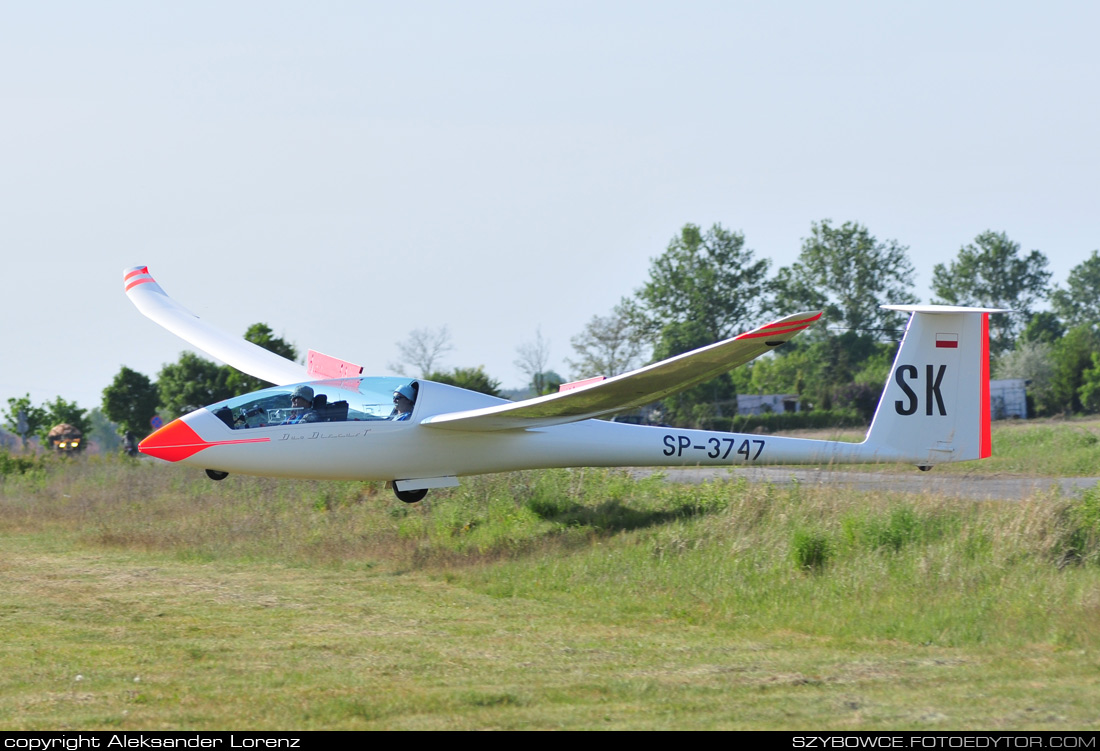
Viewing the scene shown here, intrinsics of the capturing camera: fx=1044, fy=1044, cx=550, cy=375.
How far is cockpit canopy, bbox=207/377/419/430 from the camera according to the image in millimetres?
13633

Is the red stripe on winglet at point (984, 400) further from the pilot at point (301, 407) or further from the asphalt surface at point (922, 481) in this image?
the pilot at point (301, 407)

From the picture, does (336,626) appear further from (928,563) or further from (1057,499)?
(1057,499)

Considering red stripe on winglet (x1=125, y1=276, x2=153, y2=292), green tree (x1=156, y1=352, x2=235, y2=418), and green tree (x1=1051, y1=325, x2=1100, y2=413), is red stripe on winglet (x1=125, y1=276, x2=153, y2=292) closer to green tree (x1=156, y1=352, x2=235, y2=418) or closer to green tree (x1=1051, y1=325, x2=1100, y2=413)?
green tree (x1=156, y1=352, x2=235, y2=418)

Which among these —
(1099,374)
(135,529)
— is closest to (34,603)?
(135,529)

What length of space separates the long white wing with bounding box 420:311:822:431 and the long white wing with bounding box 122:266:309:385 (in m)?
5.01

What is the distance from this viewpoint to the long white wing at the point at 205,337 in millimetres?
18359

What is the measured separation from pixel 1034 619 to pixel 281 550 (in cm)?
1024

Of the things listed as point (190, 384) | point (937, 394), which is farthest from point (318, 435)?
point (190, 384)

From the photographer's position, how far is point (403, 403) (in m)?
14.1

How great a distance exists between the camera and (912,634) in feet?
29.6

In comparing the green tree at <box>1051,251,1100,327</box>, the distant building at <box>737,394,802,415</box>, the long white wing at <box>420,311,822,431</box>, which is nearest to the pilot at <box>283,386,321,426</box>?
the long white wing at <box>420,311,822,431</box>

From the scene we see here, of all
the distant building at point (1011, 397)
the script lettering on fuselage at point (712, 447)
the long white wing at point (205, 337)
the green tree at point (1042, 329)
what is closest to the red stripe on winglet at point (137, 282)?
the long white wing at point (205, 337)

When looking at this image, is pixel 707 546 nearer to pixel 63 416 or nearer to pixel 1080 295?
pixel 63 416

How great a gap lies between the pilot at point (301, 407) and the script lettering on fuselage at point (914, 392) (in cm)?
805
